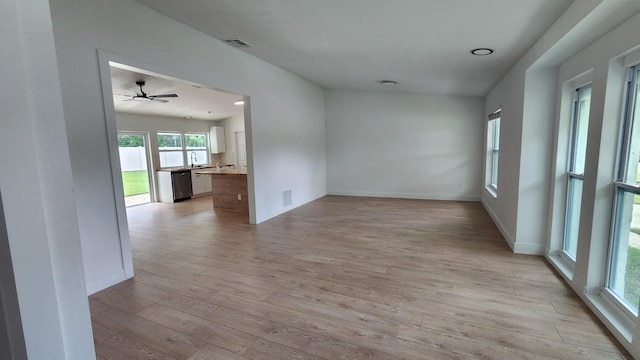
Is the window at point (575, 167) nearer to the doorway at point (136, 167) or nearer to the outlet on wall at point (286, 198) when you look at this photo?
the outlet on wall at point (286, 198)

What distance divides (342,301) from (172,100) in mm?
6105

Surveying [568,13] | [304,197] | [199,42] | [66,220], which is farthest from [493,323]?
[304,197]

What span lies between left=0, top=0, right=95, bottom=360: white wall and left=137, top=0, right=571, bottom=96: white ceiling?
6.93 ft

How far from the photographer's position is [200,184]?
8.25 m

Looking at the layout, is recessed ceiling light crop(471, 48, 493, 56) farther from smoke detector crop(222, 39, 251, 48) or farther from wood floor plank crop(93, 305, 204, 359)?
wood floor plank crop(93, 305, 204, 359)

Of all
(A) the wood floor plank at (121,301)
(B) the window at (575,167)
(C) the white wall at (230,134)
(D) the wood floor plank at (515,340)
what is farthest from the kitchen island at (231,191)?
(B) the window at (575,167)

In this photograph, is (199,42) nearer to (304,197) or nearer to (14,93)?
(14,93)

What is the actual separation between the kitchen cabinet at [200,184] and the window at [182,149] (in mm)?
735

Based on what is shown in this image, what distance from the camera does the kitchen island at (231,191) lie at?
5973mm

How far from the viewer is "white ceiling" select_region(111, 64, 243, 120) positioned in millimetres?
4926

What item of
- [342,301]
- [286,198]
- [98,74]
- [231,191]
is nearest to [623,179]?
[342,301]

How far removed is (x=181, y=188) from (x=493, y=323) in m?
7.38

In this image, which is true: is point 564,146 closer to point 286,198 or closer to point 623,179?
point 623,179

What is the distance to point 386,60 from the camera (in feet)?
13.7
